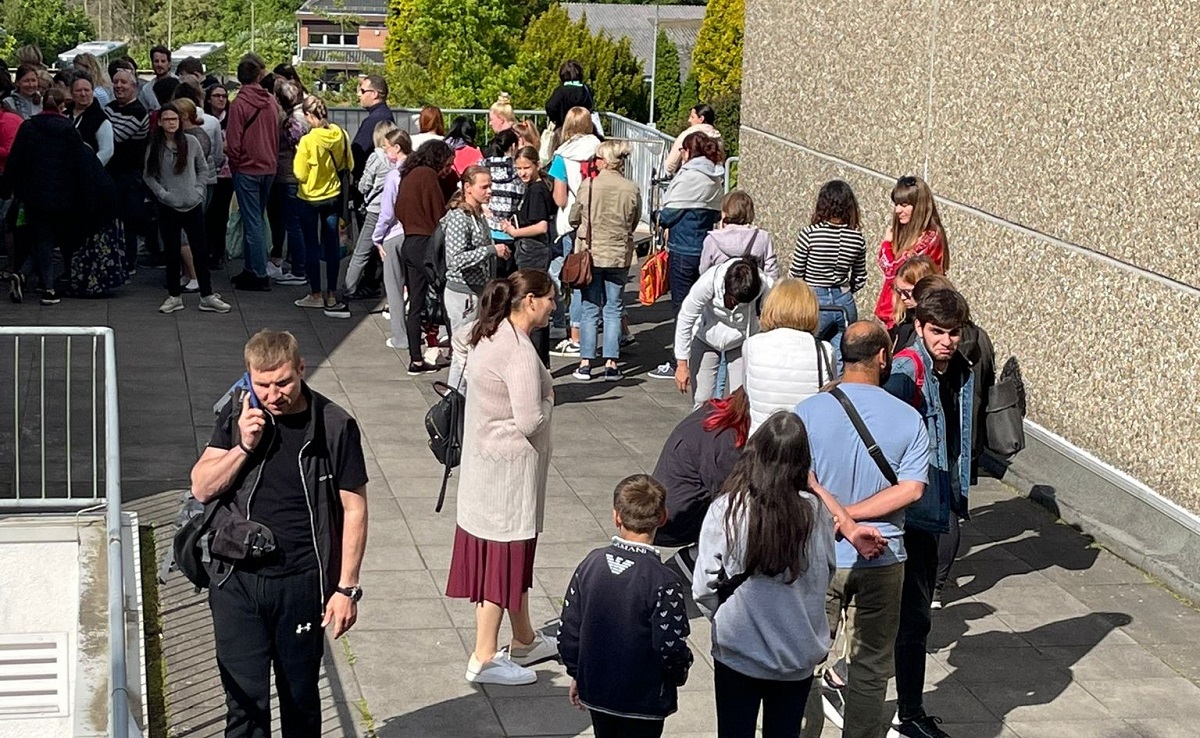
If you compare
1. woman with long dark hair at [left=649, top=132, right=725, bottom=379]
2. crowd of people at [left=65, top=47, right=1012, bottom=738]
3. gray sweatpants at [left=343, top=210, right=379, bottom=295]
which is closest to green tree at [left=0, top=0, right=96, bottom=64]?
gray sweatpants at [left=343, top=210, right=379, bottom=295]

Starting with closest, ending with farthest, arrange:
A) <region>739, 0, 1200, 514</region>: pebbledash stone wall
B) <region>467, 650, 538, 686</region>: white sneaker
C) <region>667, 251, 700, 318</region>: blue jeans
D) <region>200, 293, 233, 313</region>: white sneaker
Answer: <region>467, 650, 538, 686</region>: white sneaker
<region>739, 0, 1200, 514</region>: pebbledash stone wall
<region>667, 251, 700, 318</region>: blue jeans
<region>200, 293, 233, 313</region>: white sneaker

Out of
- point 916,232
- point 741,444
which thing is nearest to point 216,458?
point 741,444

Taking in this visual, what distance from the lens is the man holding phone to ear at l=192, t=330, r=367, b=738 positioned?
5.05m

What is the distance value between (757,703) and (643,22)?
124 m

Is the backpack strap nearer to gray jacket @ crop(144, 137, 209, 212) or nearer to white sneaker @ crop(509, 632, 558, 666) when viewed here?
white sneaker @ crop(509, 632, 558, 666)

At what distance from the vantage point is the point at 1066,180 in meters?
9.48

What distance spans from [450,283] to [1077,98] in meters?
4.26

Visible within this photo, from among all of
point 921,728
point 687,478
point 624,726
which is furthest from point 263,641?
point 921,728

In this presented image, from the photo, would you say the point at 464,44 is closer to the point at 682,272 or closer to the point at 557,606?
the point at 682,272

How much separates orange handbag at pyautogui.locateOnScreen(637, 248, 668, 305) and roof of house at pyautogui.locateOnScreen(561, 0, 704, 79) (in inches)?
4254

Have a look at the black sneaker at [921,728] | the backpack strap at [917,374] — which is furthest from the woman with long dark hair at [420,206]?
the black sneaker at [921,728]

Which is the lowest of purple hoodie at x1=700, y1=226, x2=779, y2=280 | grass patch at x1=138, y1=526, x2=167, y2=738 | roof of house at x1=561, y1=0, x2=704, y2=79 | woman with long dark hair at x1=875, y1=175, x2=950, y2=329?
grass patch at x1=138, y1=526, x2=167, y2=738

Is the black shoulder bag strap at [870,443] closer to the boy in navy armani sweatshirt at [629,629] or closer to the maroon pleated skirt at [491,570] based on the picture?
the boy in navy armani sweatshirt at [629,629]

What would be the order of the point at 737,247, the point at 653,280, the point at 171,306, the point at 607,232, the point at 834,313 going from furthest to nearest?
1. the point at 171,306
2. the point at 653,280
3. the point at 607,232
4. the point at 737,247
5. the point at 834,313
